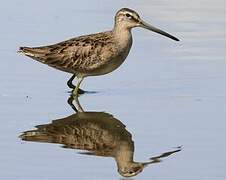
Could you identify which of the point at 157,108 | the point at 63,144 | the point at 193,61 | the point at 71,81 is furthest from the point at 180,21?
the point at 63,144

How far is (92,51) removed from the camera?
1274 cm

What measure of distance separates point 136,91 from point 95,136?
203 centimetres

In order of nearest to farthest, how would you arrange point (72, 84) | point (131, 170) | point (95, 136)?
point (131, 170) < point (95, 136) < point (72, 84)

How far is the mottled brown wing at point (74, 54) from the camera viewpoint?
12719 mm

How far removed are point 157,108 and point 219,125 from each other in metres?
1.03

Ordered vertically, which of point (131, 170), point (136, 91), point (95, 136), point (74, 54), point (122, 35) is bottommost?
point (131, 170)

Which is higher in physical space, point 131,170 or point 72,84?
point 72,84

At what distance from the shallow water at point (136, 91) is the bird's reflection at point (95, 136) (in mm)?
85

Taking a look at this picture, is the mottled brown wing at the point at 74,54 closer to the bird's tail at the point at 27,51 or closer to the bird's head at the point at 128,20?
the bird's tail at the point at 27,51

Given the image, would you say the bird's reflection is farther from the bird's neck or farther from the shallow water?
the bird's neck

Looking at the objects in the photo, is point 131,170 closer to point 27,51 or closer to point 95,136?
point 95,136

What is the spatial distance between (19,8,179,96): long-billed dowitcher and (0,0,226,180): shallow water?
19 cm

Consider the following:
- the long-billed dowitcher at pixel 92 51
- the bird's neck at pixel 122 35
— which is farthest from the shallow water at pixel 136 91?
the bird's neck at pixel 122 35

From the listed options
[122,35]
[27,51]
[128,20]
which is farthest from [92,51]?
[27,51]
